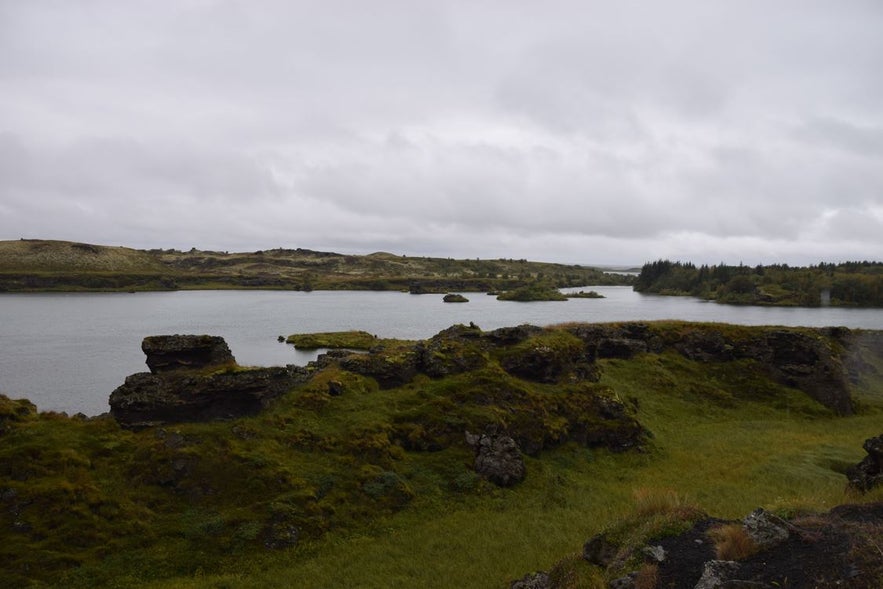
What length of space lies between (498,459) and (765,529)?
1747 centimetres

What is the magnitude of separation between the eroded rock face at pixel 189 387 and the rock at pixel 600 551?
2216cm

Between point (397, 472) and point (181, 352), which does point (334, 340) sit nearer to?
point (181, 352)

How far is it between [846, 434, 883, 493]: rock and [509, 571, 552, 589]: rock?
18.6 m

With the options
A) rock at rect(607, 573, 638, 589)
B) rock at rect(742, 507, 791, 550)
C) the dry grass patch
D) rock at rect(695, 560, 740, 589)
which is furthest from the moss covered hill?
rock at rect(695, 560, 740, 589)

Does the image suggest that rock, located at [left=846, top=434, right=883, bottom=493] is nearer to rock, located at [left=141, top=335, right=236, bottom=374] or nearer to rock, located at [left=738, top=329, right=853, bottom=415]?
rock, located at [left=738, top=329, right=853, bottom=415]

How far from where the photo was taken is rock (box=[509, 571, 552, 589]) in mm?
18109

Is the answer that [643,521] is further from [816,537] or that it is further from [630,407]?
[630,407]

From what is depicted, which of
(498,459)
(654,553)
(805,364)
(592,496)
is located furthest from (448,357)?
(805,364)

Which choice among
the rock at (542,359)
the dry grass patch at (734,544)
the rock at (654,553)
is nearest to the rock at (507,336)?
the rock at (542,359)

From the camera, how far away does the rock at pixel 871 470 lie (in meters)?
25.8

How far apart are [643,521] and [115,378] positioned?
69860mm

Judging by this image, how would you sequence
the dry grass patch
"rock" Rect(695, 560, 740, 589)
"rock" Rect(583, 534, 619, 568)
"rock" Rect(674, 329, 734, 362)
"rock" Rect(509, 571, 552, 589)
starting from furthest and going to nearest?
"rock" Rect(674, 329, 734, 362) < "rock" Rect(583, 534, 619, 568) < "rock" Rect(509, 571, 552, 589) < the dry grass patch < "rock" Rect(695, 560, 740, 589)

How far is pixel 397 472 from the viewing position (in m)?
29.7

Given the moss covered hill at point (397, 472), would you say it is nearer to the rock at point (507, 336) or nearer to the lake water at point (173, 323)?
the rock at point (507, 336)
